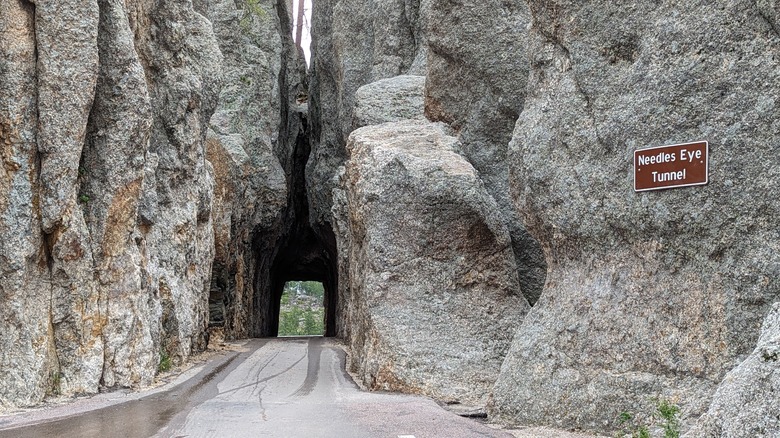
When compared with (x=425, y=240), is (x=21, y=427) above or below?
below

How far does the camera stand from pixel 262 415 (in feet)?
24.4

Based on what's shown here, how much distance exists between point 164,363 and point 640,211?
8.55 meters

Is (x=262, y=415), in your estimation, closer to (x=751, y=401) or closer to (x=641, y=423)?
(x=641, y=423)

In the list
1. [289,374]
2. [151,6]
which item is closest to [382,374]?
[289,374]

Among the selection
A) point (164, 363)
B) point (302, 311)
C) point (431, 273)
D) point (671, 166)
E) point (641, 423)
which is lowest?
point (302, 311)

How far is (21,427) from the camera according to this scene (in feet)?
22.7

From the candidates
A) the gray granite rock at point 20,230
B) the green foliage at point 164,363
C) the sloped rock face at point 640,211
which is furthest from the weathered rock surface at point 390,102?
the gray granite rock at point 20,230

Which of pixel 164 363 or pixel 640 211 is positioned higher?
pixel 640 211

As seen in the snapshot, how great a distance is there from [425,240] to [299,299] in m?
47.8

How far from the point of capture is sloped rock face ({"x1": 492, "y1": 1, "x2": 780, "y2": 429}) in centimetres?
613

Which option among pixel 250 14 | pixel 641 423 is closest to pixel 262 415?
pixel 641 423

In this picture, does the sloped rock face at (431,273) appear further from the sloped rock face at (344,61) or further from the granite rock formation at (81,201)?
the sloped rock face at (344,61)

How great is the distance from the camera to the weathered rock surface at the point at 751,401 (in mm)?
3639

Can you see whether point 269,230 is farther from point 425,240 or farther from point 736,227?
point 736,227
